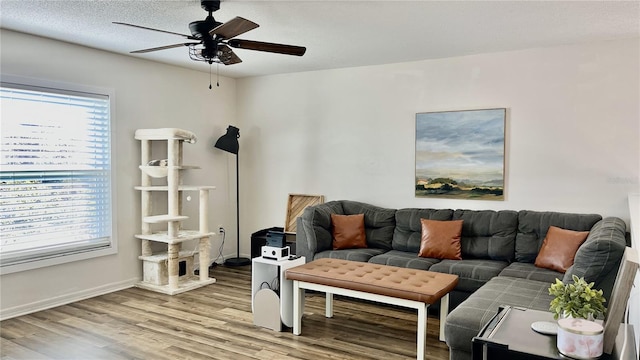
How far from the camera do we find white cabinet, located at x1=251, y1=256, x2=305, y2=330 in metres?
3.93

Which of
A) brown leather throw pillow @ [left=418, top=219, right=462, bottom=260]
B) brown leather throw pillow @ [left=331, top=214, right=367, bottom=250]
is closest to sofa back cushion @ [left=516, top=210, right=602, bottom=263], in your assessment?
brown leather throw pillow @ [left=418, top=219, right=462, bottom=260]

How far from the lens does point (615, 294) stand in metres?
1.90

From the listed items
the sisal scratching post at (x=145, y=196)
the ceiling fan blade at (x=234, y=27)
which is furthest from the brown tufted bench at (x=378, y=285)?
the sisal scratching post at (x=145, y=196)

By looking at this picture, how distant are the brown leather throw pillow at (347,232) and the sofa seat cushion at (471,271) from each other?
3.25 ft

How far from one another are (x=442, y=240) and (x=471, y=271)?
52 cm

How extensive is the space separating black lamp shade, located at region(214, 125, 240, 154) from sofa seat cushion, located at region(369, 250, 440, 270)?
2527 millimetres

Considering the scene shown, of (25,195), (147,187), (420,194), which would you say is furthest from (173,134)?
(420,194)

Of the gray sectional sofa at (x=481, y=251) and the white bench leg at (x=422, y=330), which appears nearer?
the gray sectional sofa at (x=481, y=251)

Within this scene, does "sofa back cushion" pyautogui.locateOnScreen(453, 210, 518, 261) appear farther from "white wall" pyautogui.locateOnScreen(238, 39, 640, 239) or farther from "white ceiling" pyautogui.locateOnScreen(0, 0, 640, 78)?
"white ceiling" pyautogui.locateOnScreen(0, 0, 640, 78)

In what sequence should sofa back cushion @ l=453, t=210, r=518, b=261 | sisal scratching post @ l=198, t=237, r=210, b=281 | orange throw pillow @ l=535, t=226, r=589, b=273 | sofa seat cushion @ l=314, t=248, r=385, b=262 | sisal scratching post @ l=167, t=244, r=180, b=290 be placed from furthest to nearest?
sisal scratching post @ l=198, t=237, r=210, b=281
sisal scratching post @ l=167, t=244, r=180, b=290
sofa seat cushion @ l=314, t=248, r=385, b=262
sofa back cushion @ l=453, t=210, r=518, b=261
orange throw pillow @ l=535, t=226, r=589, b=273

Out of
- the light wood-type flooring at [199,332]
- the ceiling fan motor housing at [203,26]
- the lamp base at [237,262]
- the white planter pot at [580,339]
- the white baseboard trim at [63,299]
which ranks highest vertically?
the ceiling fan motor housing at [203,26]

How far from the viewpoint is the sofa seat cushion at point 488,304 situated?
9.58ft

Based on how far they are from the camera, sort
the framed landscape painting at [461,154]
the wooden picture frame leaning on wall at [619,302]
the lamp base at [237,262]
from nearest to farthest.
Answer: the wooden picture frame leaning on wall at [619,302] < the framed landscape painting at [461,154] < the lamp base at [237,262]

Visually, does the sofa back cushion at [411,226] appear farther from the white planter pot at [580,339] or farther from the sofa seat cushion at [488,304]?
the white planter pot at [580,339]
